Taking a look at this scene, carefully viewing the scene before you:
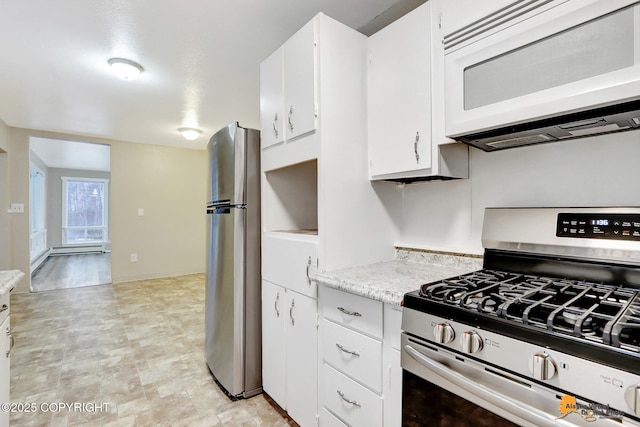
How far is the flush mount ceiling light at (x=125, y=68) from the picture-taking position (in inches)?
96.3

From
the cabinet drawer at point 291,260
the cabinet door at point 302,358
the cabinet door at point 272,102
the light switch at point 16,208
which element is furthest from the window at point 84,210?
the cabinet door at point 302,358

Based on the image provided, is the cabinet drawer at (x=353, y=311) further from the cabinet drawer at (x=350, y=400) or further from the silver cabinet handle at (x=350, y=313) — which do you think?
the cabinet drawer at (x=350, y=400)

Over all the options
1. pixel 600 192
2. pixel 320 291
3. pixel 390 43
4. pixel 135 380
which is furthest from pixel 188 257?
pixel 600 192

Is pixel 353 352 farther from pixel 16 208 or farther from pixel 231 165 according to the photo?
pixel 16 208

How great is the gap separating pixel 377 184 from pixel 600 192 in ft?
3.01

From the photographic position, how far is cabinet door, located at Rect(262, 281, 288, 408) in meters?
1.77

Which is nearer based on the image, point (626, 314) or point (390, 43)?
point (626, 314)

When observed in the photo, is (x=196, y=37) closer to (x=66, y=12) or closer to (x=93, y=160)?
(x=66, y=12)

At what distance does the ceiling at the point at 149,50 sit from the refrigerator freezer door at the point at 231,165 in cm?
71

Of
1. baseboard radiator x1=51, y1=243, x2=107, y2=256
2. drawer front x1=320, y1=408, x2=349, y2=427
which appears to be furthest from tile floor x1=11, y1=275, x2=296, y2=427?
baseboard radiator x1=51, y1=243, x2=107, y2=256

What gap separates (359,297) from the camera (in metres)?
1.30

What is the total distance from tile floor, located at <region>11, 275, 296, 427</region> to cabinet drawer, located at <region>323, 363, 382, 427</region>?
1.72 ft

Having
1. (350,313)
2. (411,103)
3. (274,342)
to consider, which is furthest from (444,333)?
(274,342)

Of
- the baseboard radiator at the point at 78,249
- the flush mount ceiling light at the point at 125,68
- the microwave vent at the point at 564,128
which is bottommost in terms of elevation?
the baseboard radiator at the point at 78,249
